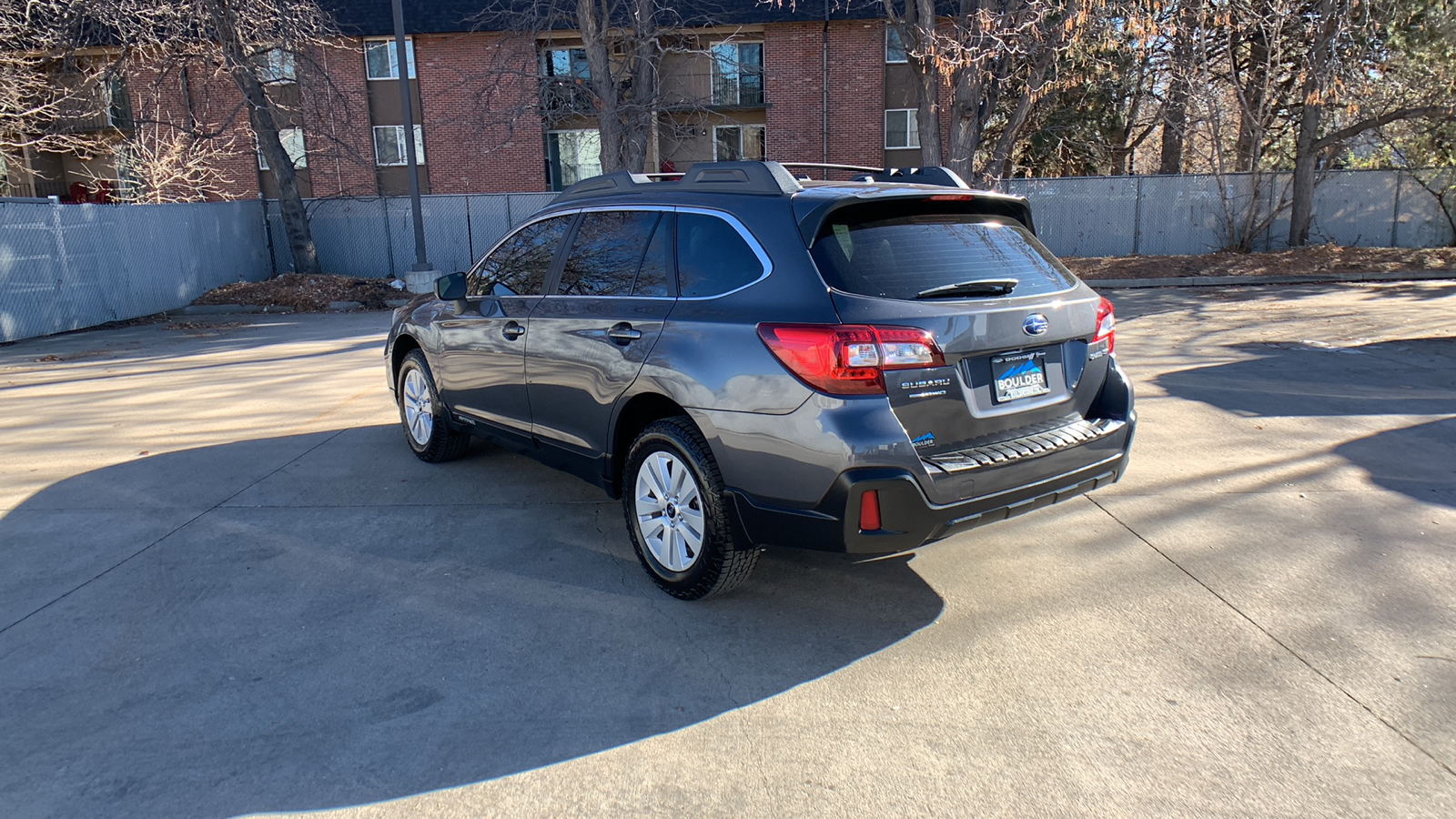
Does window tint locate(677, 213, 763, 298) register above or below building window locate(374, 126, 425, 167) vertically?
below

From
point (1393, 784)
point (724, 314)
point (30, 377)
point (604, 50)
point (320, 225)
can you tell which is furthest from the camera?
point (320, 225)

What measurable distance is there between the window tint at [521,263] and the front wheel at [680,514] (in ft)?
4.73

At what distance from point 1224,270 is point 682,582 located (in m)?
18.5

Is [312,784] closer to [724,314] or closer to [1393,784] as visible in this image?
[724,314]

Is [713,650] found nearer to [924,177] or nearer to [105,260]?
[924,177]

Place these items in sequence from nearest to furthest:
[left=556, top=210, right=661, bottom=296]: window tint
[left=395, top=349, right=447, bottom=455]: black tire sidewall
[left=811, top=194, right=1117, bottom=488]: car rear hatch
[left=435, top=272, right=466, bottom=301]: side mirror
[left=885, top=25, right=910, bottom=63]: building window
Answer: [left=811, top=194, right=1117, bottom=488]: car rear hatch → [left=556, top=210, right=661, bottom=296]: window tint → [left=435, top=272, right=466, bottom=301]: side mirror → [left=395, top=349, right=447, bottom=455]: black tire sidewall → [left=885, top=25, right=910, bottom=63]: building window

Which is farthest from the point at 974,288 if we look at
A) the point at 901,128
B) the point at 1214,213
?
the point at 901,128

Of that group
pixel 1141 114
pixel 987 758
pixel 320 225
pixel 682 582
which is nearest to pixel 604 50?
pixel 320 225

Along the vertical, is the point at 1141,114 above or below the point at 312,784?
above

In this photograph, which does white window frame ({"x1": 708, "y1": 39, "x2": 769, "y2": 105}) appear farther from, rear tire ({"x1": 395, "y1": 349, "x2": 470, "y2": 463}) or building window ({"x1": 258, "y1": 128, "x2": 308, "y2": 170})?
rear tire ({"x1": 395, "y1": 349, "x2": 470, "y2": 463})

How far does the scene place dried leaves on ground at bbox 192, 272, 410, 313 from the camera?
19.3m

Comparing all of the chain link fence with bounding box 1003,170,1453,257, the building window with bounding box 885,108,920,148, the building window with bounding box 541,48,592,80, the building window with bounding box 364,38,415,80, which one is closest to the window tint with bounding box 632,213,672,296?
the chain link fence with bounding box 1003,170,1453,257

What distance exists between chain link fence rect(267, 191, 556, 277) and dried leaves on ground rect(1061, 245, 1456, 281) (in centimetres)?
1419

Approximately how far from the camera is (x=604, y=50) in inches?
840
